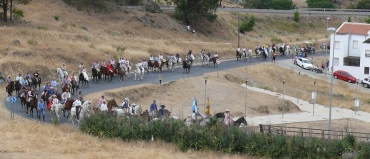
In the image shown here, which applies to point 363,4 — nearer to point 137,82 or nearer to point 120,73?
point 137,82

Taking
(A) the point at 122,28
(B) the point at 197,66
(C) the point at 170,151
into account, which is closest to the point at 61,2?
(A) the point at 122,28

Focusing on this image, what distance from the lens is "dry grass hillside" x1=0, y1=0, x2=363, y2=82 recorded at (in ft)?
198

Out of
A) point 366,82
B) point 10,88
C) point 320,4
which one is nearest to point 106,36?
point 366,82

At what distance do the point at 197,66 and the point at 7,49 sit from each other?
18782 millimetres

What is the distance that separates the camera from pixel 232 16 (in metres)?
112

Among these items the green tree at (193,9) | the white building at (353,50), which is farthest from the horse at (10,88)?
the green tree at (193,9)

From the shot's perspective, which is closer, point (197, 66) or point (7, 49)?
point (7, 49)

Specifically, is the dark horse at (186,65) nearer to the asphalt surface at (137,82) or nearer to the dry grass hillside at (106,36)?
the asphalt surface at (137,82)

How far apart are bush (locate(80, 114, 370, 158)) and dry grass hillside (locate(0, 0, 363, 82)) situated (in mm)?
19418

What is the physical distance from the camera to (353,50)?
3238 inches

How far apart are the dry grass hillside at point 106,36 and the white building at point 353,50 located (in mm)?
12653

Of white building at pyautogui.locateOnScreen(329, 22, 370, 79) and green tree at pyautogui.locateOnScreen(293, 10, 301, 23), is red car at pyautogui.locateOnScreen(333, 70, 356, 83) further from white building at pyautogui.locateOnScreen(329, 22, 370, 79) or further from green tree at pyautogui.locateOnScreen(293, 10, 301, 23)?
green tree at pyautogui.locateOnScreen(293, 10, 301, 23)

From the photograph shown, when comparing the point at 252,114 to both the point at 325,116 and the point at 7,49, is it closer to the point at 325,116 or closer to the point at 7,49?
the point at 325,116

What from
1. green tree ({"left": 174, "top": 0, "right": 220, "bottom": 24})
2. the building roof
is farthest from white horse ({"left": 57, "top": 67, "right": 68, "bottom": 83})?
green tree ({"left": 174, "top": 0, "right": 220, "bottom": 24})
